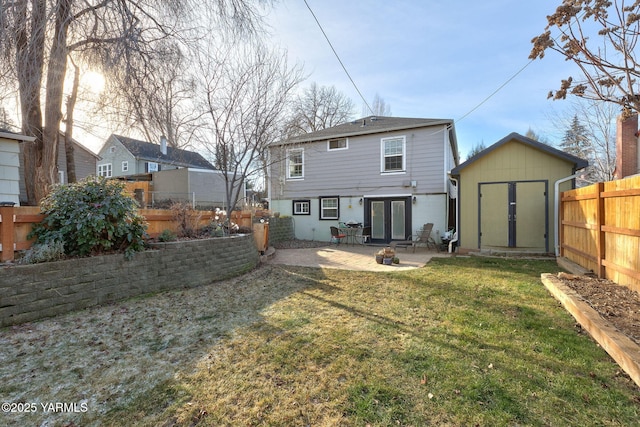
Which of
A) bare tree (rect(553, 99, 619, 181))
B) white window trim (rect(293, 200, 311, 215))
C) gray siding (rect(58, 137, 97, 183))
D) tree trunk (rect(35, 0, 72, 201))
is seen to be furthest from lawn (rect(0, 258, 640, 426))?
gray siding (rect(58, 137, 97, 183))

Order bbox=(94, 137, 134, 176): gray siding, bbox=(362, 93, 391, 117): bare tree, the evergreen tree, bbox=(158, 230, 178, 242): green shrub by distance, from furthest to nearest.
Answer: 1. bbox=(362, 93, 391, 117): bare tree
2. bbox=(94, 137, 134, 176): gray siding
3. the evergreen tree
4. bbox=(158, 230, 178, 242): green shrub

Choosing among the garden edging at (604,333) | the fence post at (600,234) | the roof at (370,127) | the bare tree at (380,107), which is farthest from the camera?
the bare tree at (380,107)

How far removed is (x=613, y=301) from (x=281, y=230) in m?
10.7

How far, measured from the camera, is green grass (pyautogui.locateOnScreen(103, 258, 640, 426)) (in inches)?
80.2

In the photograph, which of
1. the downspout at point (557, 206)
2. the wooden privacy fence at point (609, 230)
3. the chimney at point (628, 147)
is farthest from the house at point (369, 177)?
the chimney at point (628, 147)

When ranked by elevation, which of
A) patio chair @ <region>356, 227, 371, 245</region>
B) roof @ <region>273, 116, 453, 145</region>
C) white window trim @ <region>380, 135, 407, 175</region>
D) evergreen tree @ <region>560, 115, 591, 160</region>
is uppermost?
evergreen tree @ <region>560, 115, 591, 160</region>

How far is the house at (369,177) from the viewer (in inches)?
442

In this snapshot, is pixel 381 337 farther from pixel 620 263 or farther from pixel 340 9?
pixel 340 9

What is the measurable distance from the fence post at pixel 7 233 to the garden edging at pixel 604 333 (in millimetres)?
6644

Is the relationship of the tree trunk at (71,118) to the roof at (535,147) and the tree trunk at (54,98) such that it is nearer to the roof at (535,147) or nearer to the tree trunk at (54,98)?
the tree trunk at (54,98)

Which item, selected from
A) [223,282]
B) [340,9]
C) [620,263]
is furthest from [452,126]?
[223,282]

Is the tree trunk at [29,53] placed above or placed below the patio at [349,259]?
above

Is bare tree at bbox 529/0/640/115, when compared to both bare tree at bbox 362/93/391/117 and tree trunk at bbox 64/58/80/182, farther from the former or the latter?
bare tree at bbox 362/93/391/117

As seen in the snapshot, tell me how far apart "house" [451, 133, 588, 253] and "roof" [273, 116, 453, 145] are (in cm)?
251
